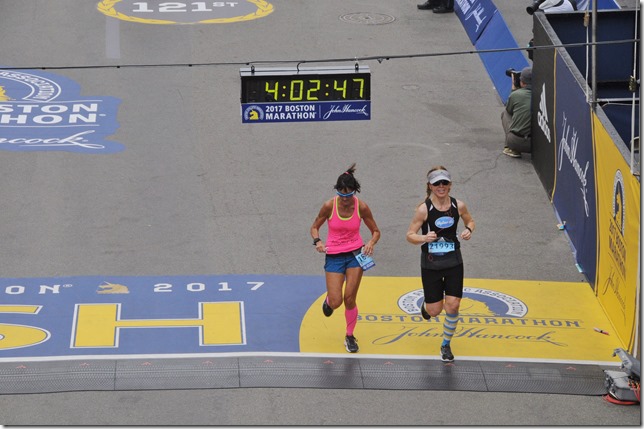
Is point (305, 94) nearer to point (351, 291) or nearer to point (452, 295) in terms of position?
point (351, 291)

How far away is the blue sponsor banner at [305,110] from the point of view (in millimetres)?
15188

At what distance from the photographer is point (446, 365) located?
484 inches

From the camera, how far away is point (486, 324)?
1328 centimetres

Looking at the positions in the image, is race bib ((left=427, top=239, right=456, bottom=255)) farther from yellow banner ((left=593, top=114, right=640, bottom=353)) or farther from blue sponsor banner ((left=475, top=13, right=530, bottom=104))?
blue sponsor banner ((left=475, top=13, right=530, bottom=104))

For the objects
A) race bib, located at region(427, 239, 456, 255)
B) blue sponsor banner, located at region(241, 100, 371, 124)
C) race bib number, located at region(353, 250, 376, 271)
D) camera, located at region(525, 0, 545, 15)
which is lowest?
race bib number, located at region(353, 250, 376, 271)

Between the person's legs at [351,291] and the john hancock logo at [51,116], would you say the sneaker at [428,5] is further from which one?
the person's legs at [351,291]

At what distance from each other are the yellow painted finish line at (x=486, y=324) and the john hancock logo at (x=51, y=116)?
6.41 metres

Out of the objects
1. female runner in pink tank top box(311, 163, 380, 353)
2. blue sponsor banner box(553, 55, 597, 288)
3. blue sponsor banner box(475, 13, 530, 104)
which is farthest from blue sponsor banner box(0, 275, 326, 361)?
blue sponsor banner box(475, 13, 530, 104)

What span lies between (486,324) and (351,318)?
1.74m

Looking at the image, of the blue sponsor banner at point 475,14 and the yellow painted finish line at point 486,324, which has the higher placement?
the blue sponsor banner at point 475,14

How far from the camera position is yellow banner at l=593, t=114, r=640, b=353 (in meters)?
12.2

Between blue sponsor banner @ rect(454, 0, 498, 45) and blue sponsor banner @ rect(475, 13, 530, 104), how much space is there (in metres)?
0.26

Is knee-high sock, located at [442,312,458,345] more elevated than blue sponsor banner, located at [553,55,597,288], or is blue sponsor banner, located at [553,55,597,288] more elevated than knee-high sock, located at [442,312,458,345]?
blue sponsor banner, located at [553,55,597,288]

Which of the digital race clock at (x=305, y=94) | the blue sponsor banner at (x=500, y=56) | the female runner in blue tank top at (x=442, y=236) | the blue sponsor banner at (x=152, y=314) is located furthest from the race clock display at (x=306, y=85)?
the blue sponsor banner at (x=500, y=56)
